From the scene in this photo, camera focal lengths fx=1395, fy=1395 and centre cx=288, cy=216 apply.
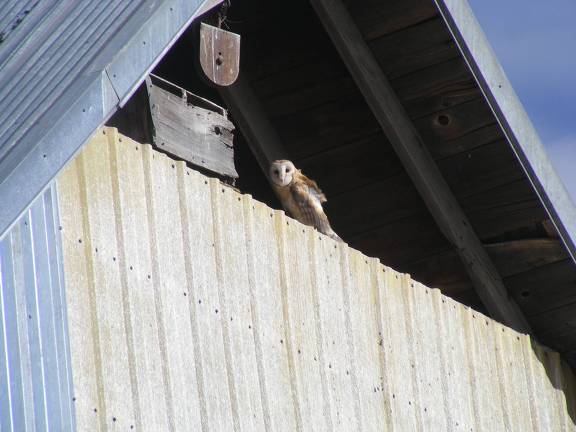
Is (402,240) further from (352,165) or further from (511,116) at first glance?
(511,116)

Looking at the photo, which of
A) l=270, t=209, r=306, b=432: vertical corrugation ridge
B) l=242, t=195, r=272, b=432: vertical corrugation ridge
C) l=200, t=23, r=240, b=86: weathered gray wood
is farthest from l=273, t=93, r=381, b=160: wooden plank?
l=242, t=195, r=272, b=432: vertical corrugation ridge

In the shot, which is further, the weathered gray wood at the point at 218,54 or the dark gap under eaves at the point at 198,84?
the dark gap under eaves at the point at 198,84

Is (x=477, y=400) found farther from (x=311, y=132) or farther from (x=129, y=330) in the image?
(x=129, y=330)

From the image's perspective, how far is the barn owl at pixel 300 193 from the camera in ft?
21.5

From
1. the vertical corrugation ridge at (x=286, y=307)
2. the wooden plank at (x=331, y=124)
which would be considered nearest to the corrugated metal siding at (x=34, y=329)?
the vertical corrugation ridge at (x=286, y=307)

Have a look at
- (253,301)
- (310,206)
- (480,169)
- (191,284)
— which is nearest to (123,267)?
(191,284)

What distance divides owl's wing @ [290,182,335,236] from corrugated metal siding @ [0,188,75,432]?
301 cm

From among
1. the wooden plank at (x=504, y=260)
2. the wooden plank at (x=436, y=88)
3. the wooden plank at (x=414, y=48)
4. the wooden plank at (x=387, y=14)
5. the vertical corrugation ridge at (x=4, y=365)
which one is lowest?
the vertical corrugation ridge at (x=4, y=365)

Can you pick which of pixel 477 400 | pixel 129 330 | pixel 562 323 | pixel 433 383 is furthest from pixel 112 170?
pixel 562 323

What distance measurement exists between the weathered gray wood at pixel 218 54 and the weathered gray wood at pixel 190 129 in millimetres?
138

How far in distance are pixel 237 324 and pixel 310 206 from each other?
7.55ft

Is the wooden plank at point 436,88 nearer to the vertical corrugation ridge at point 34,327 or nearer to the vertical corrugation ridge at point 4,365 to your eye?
the vertical corrugation ridge at point 34,327

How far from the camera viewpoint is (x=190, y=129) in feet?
17.4

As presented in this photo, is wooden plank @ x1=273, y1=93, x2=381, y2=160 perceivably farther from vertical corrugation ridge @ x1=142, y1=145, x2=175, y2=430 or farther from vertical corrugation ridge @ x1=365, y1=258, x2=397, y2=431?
vertical corrugation ridge @ x1=142, y1=145, x2=175, y2=430
